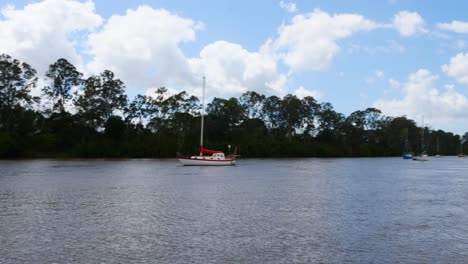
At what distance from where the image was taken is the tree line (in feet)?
342

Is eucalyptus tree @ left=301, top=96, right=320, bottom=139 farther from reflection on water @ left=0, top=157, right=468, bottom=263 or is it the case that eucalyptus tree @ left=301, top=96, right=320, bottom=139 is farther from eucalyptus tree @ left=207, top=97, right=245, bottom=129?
reflection on water @ left=0, top=157, right=468, bottom=263

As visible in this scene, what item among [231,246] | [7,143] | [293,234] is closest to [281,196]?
[293,234]

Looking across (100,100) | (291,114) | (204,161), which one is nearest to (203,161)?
(204,161)

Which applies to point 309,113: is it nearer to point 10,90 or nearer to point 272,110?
point 272,110

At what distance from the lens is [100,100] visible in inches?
4616

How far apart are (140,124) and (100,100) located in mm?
14246

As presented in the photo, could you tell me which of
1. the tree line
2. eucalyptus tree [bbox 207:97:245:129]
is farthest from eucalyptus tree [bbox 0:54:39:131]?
eucalyptus tree [bbox 207:97:245:129]

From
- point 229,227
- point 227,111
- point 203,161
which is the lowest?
point 229,227

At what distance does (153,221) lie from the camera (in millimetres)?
22125

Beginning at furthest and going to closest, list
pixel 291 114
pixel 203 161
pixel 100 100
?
1. pixel 291 114
2. pixel 100 100
3. pixel 203 161

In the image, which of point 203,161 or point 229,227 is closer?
point 229,227

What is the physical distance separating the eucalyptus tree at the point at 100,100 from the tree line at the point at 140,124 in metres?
0.23

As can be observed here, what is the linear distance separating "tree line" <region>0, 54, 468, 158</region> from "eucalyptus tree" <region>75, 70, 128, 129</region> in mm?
235

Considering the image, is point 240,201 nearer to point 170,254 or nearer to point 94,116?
point 170,254
